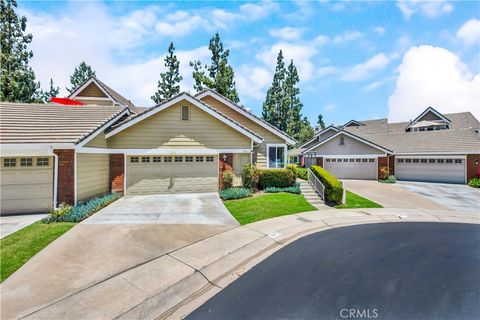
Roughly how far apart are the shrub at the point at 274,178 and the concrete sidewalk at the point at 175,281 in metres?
6.20

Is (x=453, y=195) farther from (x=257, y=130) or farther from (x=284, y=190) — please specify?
(x=257, y=130)

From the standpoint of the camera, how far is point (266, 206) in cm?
1188

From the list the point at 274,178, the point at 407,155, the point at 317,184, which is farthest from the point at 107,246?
the point at 407,155

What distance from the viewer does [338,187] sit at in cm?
1355

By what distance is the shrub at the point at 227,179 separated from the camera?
49.3ft

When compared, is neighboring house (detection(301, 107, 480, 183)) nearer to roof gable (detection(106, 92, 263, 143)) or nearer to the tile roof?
roof gable (detection(106, 92, 263, 143))

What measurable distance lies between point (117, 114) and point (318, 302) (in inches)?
551

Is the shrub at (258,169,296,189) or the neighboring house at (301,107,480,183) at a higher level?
the neighboring house at (301,107,480,183)

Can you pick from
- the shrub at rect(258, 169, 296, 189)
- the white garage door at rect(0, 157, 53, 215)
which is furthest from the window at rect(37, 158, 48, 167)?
the shrub at rect(258, 169, 296, 189)

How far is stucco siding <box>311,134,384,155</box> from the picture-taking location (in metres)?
24.1

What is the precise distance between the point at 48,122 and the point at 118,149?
343 centimetres

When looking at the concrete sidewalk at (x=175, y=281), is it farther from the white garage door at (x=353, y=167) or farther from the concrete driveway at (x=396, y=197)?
the white garage door at (x=353, y=167)

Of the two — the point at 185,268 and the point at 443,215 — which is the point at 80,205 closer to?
the point at 185,268
